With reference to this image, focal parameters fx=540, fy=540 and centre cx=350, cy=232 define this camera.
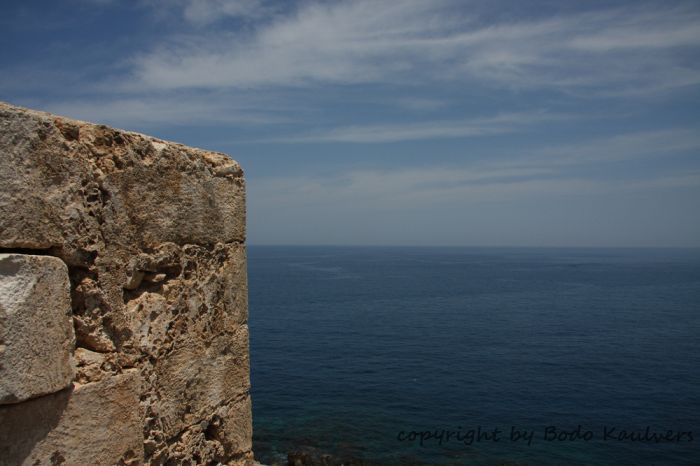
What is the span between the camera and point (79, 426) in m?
2.68

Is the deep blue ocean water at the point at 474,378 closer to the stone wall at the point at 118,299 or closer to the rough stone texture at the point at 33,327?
the stone wall at the point at 118,299

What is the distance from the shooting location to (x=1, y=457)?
2363mm

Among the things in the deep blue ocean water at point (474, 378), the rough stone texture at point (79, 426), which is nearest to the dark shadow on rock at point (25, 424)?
the rough stone texture at point (79, 426)

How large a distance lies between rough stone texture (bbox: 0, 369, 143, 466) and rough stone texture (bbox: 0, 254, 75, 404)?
104mm

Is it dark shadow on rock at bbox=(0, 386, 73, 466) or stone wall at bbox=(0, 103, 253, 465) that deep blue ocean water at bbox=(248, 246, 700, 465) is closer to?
stone wall at bbox=(0, 103, 253, 465)

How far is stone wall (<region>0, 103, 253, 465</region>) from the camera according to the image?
7.91ft

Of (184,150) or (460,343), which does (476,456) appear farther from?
(184,150)

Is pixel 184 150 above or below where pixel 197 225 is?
above

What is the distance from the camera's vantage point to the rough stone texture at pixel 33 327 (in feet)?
7.61

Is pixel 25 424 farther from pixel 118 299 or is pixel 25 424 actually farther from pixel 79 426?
pixel 118 299

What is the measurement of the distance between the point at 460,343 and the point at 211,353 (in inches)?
1597

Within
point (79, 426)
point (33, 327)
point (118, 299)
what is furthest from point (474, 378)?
point (33, 327)

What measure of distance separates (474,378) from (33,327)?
3351cm

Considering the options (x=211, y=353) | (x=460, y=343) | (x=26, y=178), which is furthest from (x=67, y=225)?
(x=460, y=343)
